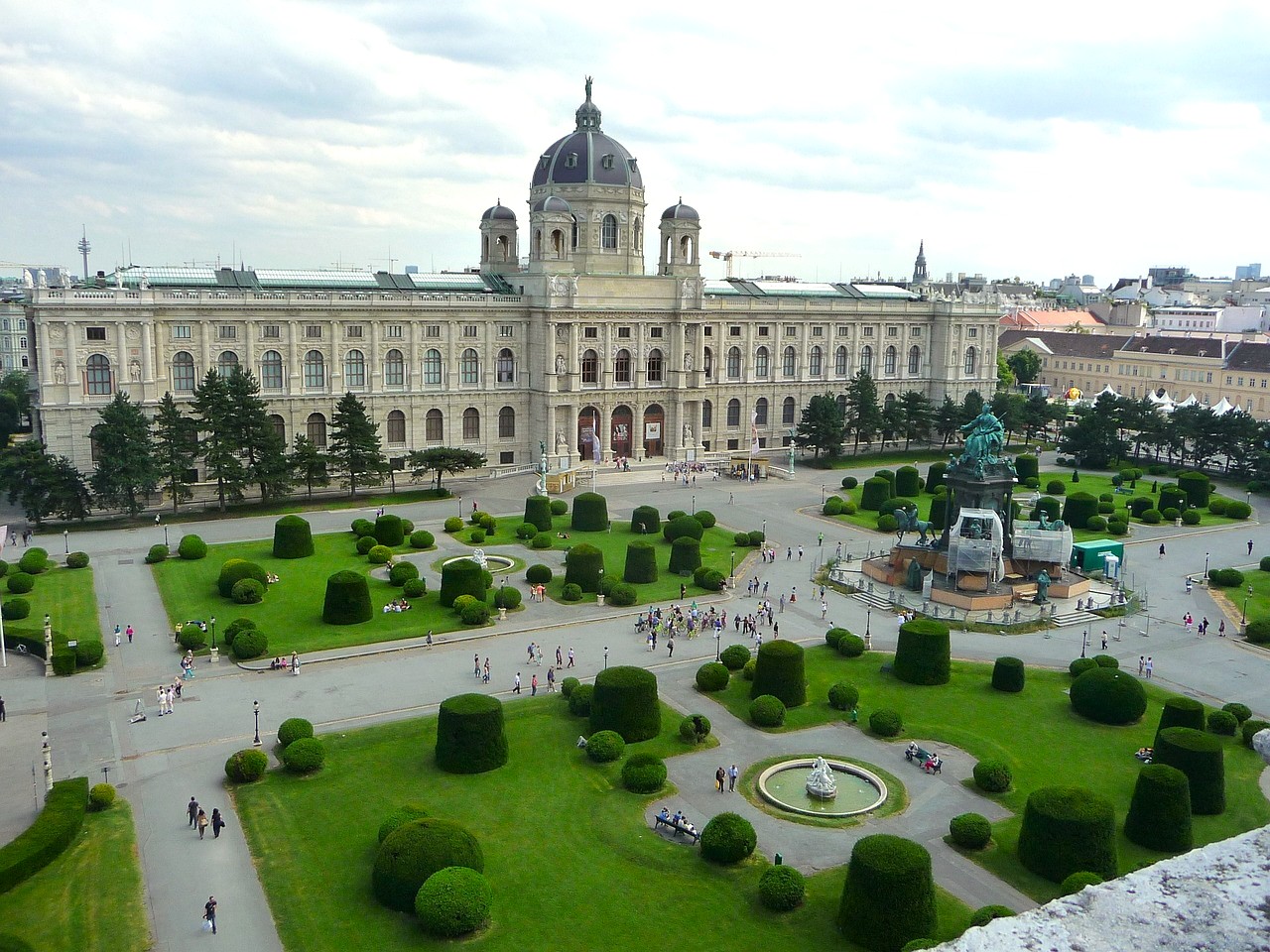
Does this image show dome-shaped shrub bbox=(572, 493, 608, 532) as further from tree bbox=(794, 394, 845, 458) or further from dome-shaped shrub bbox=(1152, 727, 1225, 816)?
dome-shaped shrub bbox=(1152, 727, 1225, 816)

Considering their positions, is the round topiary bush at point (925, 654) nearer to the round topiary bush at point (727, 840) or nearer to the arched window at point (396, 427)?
the round topiary bush at point (727, 840)

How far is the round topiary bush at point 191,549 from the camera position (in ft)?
216

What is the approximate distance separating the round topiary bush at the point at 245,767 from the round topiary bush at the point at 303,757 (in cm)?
86

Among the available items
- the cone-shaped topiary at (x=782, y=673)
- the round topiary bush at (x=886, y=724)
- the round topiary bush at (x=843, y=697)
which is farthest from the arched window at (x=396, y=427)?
the round topiary bush at (x=886, y=724)

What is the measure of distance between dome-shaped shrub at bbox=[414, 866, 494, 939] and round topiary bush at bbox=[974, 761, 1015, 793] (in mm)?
18295

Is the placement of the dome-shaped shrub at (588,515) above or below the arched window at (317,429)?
below

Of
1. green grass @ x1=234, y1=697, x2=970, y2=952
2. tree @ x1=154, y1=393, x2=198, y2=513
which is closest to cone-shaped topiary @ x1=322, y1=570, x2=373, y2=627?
green grass @ x1=234, y1=697, x2=970, y2=952

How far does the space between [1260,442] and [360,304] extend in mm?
81201

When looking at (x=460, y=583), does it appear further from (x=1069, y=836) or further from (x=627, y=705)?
(x=1069, y=836)

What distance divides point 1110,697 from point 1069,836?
13.8 metres

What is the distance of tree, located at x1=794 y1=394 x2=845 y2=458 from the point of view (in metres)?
102

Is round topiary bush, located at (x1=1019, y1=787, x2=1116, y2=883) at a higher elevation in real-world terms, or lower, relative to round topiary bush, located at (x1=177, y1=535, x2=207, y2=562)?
lower

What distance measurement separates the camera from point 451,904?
94.2 ft

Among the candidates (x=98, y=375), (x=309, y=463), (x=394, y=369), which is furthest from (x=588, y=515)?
(x=98, y=375)
